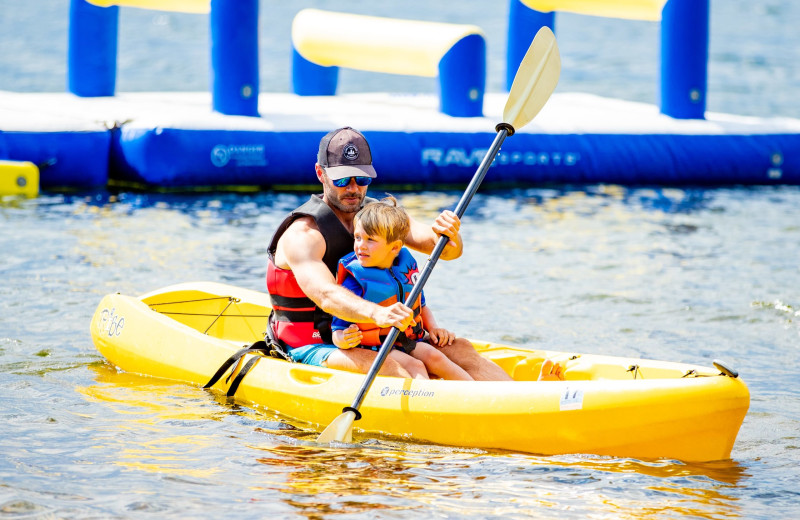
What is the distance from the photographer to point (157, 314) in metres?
4.86

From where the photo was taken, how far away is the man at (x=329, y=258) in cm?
395

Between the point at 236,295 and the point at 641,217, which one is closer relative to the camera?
the point at 236,295

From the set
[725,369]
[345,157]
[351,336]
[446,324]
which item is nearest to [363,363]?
[351,336]

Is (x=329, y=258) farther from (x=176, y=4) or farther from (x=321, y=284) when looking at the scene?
(x=176, y=4)

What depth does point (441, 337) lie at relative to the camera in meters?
4.13

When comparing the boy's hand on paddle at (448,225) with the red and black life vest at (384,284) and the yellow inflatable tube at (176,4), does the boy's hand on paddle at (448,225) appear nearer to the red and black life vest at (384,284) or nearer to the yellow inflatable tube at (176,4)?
the red and black life vest at (384,284)

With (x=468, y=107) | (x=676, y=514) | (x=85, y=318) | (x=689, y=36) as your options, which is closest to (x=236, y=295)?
(x=85, y=318)

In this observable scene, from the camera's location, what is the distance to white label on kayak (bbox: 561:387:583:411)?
3627 mm

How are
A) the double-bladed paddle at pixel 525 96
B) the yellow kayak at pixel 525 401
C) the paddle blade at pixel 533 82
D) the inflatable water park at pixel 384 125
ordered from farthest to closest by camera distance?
the inflatable water park at pixel 384 125 < the paddle blade at pixel 533 82 < the double-bladed paddle at pixel 525 96 < the yellow kayak at pixel 525 401

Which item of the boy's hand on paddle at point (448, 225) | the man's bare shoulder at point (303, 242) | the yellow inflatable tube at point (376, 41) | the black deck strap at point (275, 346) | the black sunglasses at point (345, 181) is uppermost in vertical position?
the yellow inflatable tube at point (376, 41)

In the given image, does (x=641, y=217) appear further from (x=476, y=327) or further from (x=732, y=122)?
(x=476, y=327)

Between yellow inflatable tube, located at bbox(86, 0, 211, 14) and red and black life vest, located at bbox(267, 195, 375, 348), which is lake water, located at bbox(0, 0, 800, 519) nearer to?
red and black life vest, located at bbox(267, 195, 375, 348)

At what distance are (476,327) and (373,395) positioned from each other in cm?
195

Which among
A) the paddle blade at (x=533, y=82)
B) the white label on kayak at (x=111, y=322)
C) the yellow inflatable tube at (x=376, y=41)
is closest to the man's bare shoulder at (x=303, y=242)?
the paddle blade at (x=533, y=82)
